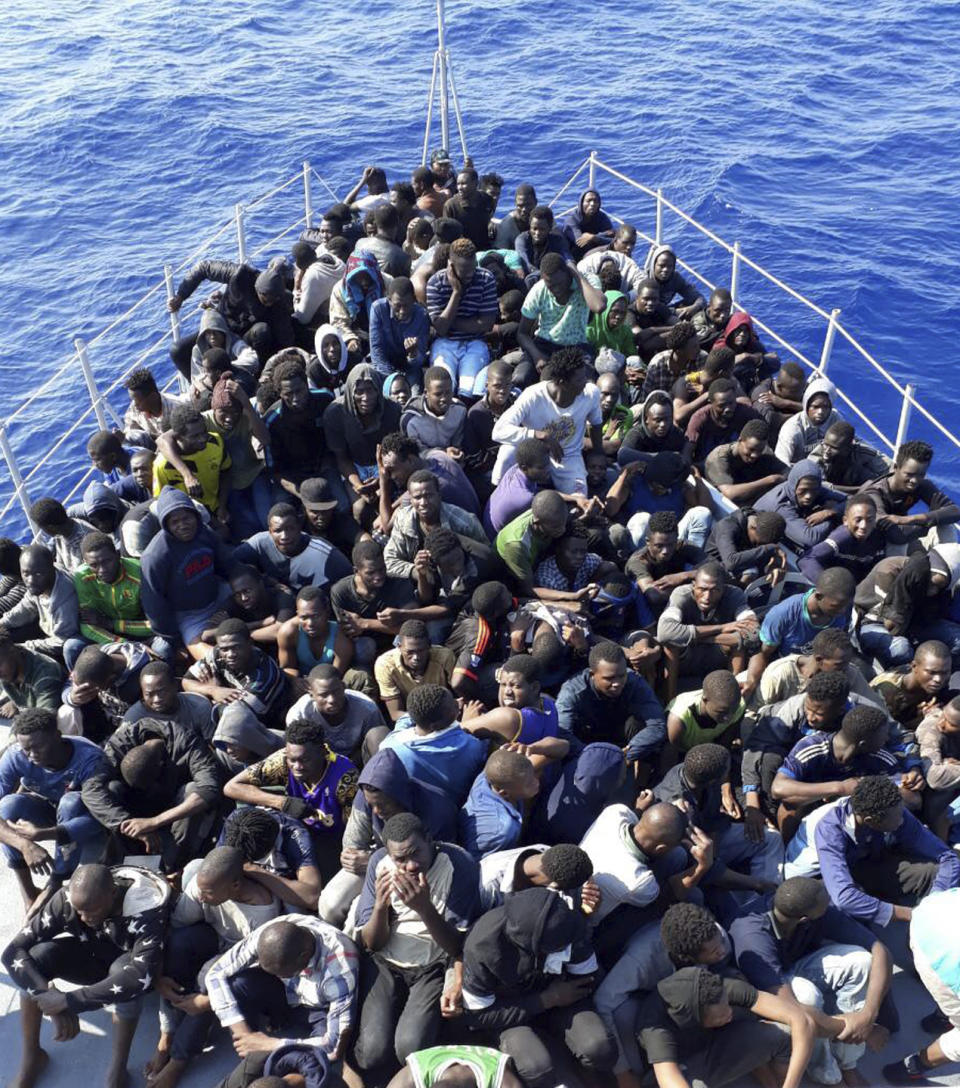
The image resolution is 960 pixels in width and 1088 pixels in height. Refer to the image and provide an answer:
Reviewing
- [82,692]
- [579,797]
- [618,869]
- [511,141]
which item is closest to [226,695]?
[82,692]

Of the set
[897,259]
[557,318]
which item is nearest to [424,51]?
[897,259]

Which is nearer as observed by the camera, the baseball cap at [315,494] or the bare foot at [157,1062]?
the bare foot at [157,1062]

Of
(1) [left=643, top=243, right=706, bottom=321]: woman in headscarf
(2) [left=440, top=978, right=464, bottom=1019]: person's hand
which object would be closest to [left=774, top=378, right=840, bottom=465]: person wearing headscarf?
(1) [left=643, top=243, right=706, bottom=321]: woman in headscarf

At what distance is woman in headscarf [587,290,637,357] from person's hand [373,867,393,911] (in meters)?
8.08

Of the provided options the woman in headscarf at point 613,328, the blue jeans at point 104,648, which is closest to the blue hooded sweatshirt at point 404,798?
the blue jeans at point 104,648

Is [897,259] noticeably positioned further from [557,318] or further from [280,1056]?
[280,1056]

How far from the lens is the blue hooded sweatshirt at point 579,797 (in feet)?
20.1

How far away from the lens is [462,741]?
6.30m

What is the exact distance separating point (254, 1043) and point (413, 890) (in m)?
1.21

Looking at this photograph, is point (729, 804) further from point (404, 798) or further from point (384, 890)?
point (384, 890)

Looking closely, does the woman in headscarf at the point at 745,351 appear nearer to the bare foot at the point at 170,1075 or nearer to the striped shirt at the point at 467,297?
the striped shirt at the point at 467,297

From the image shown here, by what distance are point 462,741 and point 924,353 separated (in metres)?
16.4

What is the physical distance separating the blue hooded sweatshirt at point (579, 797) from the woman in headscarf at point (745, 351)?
23.1 ft

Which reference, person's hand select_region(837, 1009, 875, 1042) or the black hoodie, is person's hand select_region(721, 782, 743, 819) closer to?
person's hand select_region(837, 1009, 875, 1042)
